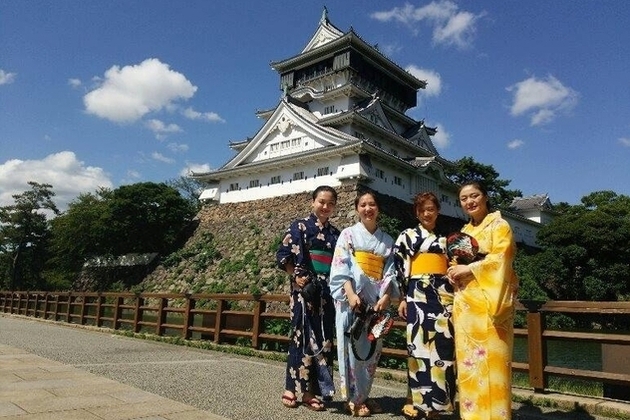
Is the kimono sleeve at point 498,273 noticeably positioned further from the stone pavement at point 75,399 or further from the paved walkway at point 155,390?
the stone pavement at point 75,399

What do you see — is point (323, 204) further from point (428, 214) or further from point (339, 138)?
point (339, 138)

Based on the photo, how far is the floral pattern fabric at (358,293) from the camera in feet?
11.7

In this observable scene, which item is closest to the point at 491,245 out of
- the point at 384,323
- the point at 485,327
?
the point at 485,327

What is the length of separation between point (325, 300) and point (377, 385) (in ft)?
5.06

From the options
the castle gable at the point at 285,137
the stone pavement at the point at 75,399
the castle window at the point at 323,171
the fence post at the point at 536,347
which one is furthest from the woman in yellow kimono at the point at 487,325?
the castle gable at the point at 285,137

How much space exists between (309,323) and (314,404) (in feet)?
2.10

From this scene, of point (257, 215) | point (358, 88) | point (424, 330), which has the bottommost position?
point (424, 330)

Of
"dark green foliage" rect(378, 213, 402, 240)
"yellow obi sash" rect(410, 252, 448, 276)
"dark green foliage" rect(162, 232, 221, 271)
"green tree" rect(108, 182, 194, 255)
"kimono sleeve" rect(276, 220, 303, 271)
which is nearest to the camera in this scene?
"yellow obi sash" rect(410, 252, 448, 276)

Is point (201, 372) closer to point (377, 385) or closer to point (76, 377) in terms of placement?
point (76, 377)

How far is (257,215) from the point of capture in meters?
25.8

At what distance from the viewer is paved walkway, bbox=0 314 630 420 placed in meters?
3.28

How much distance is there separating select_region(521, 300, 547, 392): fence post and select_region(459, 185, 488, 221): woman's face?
1.54 metres

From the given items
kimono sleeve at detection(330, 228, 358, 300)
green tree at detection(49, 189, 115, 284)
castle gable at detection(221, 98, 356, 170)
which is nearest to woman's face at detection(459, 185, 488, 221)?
kimono sleeve at detection(330, 228, 358, 300)

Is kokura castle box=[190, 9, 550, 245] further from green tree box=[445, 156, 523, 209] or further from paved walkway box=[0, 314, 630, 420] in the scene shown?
paved walkway box=[0, 314, 630, 420]
